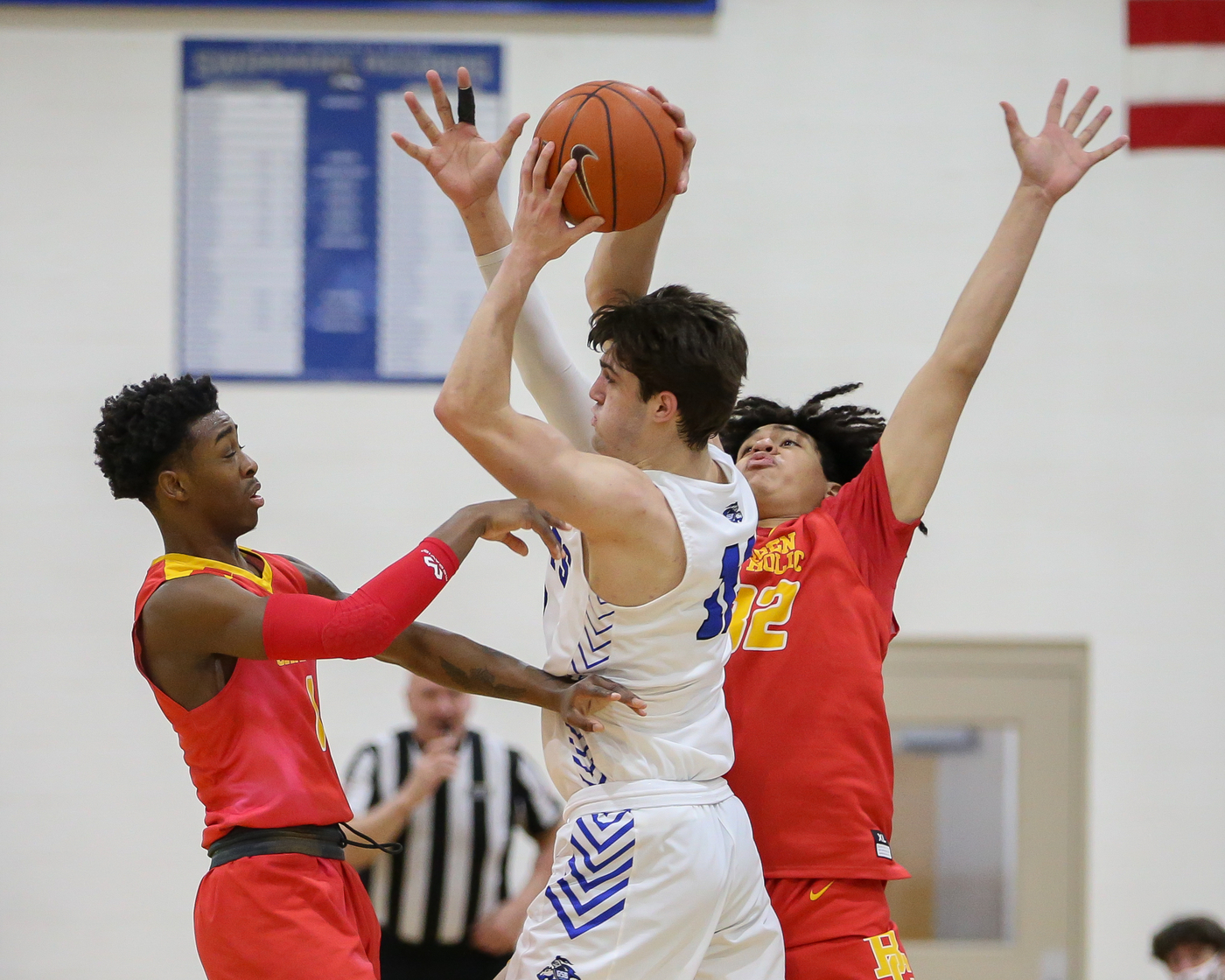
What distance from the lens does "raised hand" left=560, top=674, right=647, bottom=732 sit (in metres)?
2.15

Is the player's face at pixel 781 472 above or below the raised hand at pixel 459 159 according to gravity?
below

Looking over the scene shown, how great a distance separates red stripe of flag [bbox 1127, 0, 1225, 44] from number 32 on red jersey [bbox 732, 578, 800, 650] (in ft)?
13.7

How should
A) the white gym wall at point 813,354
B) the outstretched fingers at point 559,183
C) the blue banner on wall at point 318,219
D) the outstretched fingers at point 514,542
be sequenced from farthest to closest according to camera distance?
the blue banner on wall at point 318,219 → the white gym wall at point 813,354 → the outstretched fingers at point 514,542 → the outstretched fingers at point 559,183

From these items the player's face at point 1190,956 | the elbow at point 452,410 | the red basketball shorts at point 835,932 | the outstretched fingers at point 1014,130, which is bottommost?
the player's face at point 1190,956

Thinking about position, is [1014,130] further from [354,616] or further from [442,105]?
[354,616]

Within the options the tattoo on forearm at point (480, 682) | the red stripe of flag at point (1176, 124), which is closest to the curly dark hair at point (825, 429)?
the tattoo on forearm at point (480, 682)

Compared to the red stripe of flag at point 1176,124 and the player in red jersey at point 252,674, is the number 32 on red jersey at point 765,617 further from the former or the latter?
the red stripe of flag at point 1176,124

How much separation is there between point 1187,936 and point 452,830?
2732 mm

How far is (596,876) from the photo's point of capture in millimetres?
2090

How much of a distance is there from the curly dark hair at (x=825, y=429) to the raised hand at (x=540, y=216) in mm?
963

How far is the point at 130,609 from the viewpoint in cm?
531

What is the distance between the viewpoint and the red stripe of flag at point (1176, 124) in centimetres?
552

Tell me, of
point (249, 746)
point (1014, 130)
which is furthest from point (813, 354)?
point (249, 746)

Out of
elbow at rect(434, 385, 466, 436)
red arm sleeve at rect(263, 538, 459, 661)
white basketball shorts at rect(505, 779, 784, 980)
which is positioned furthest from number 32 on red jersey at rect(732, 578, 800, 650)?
elbow at rect(434, 385, 466, 436)
